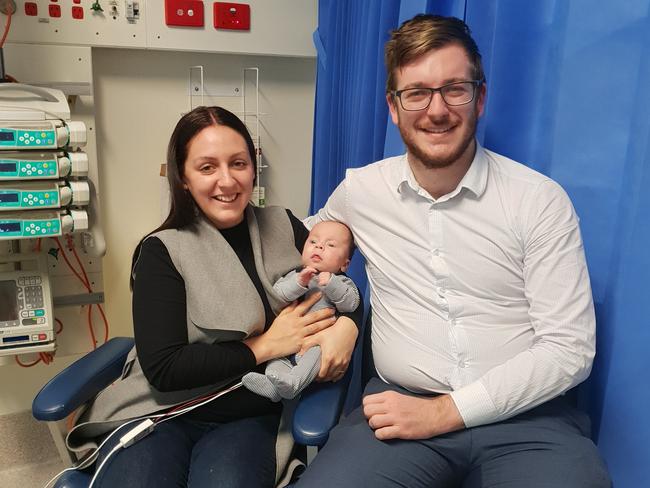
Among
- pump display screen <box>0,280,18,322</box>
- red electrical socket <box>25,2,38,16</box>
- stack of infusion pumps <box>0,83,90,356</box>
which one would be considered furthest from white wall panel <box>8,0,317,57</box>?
pump display screen <box>0,280,18,322</box>

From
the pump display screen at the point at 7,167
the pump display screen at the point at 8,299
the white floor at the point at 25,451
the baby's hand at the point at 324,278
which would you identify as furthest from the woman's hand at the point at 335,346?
the white floor at the point at 25,451

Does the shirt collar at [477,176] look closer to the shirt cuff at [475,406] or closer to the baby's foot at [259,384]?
the shirt cuff at [475,406]

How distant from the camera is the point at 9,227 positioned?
1.73 m

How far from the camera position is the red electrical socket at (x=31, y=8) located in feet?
6.63

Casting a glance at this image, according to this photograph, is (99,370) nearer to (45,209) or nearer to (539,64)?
(45,209)

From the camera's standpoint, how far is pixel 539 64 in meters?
1.35

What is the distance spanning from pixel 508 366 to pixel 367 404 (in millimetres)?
310

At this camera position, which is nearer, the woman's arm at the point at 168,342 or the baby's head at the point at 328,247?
the woman's arm at the point at 168,342

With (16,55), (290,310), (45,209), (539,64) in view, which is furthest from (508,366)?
(16,55)

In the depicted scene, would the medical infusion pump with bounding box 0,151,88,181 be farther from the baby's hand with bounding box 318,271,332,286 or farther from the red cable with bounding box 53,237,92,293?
the baby's hand with bounding box 318,271,332,286

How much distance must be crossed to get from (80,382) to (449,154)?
38.7 inches

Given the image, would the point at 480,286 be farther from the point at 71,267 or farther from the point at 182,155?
the point at 71,267

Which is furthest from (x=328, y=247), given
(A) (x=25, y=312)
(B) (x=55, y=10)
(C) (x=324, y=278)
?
(B) (x=55, y=10)

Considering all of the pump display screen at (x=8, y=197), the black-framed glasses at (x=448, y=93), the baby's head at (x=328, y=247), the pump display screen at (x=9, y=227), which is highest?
the black-framed glasses at (x=448, y=93)
